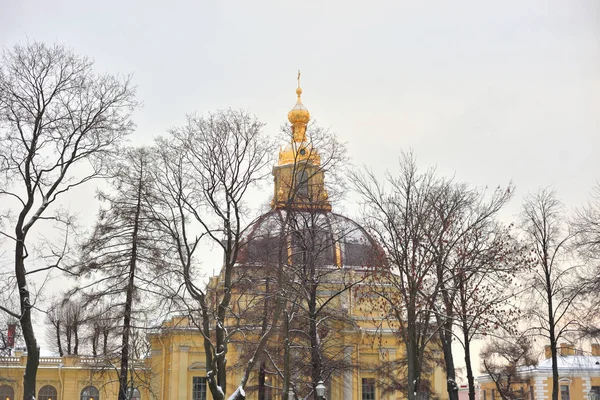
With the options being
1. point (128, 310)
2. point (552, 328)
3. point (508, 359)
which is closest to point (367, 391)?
point (508, 359)

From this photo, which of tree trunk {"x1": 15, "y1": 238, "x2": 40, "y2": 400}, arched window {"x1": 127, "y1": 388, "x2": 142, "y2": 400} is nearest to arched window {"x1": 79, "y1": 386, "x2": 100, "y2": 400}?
arched window {"x1": 127, "y1": 388, "x2": 142, "y2": 400}

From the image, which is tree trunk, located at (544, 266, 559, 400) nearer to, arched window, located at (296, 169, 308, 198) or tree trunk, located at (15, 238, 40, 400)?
arched window, located at (296, 169, 308, 198)

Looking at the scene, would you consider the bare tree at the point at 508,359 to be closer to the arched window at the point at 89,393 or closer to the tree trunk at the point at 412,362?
the tree trunk at the point at 412,362

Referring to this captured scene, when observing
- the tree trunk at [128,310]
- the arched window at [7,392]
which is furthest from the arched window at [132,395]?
the arched window at [7,392]

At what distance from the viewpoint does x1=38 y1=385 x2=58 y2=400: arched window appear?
5488 centimetres

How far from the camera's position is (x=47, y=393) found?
5494 centimetres

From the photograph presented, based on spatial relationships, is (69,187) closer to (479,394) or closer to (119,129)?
(119,129)

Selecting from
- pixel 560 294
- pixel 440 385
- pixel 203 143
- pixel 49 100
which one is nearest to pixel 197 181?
pixel 203 143

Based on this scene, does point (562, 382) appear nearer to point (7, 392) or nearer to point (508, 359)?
point (508, 359)

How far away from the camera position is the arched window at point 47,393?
54.9 meters

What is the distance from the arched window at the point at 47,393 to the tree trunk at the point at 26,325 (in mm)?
36756

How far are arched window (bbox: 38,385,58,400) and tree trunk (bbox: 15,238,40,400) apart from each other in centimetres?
3676

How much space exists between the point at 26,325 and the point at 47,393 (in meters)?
37.7

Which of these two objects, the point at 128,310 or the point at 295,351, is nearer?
the point at 128,310
